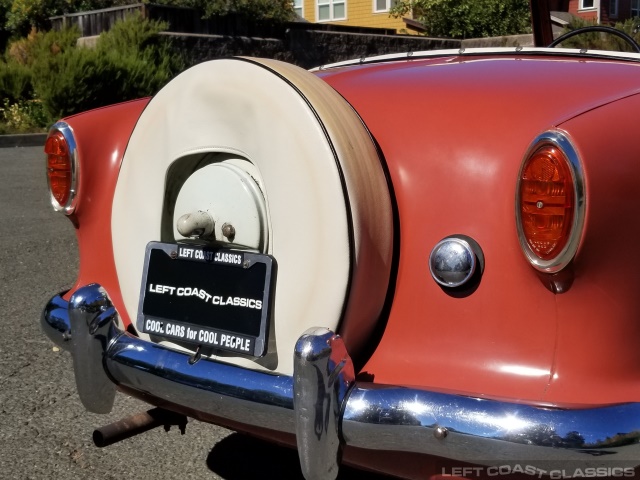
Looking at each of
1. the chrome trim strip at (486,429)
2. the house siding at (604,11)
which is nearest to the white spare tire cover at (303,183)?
the chrome trim strip at (486,429)

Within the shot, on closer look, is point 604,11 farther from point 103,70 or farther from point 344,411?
point 344,411

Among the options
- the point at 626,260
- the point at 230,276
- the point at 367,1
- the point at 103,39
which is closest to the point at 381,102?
the point at 230,276

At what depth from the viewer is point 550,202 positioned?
1.67 meters

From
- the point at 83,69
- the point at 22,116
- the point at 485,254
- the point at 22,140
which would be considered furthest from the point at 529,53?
the point at 22,116

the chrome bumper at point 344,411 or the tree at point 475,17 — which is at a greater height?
the tree at point 475,17

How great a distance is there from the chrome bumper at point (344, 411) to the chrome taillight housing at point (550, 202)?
308mm

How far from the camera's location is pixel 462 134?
186 cm

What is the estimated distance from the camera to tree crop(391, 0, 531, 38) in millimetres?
23031

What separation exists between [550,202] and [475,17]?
75.8 feet

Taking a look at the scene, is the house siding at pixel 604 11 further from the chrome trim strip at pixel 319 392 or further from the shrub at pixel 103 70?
Result: the chrome trim strip at pixel 319 392

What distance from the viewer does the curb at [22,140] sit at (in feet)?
44.0

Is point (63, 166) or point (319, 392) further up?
point (63, 166)

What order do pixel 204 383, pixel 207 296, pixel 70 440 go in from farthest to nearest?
pixel 70 440 < pixel 207 296 < pixel 204 383

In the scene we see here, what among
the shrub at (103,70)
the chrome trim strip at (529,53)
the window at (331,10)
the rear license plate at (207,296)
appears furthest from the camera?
the window at (331,10)
